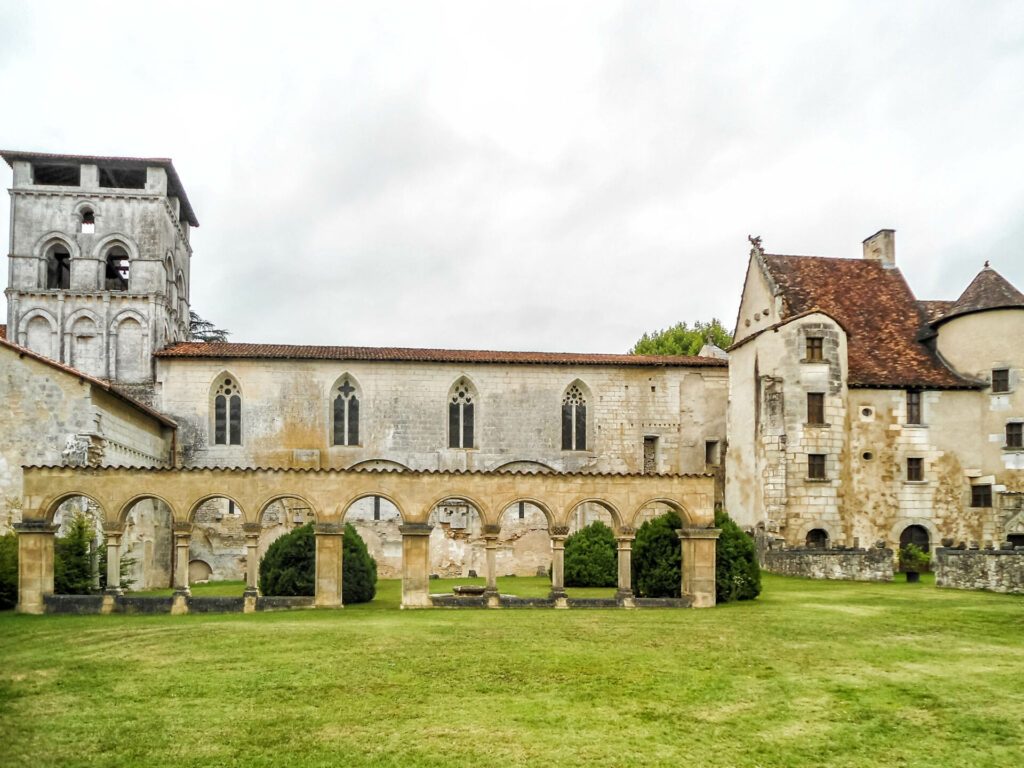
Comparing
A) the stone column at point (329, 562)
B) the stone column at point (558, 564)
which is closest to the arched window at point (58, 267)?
the stone column at point (329, 562)

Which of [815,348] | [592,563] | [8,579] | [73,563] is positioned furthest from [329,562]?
[815,348]

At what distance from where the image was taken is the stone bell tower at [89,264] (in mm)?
36562

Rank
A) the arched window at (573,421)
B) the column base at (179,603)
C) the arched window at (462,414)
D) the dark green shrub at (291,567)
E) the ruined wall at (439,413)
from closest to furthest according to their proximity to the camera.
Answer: the column base at (179,603) < the dark green shrub at (291,567) < the ruined wall at (439,413) < the arched window at (462,414) < the arched window at (573,421)

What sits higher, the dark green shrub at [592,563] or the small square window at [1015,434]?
the small square window at [1015,434]

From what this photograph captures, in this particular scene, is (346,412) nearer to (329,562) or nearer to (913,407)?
(329,562)

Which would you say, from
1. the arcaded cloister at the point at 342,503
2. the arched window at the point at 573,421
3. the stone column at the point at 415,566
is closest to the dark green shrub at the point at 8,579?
the arcaded cloister at the point at 342,503

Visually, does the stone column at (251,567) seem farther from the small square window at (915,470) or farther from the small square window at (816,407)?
the small square window at (915,470)

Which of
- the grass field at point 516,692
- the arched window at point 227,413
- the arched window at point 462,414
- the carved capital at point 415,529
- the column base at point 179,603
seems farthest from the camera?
the arched window at point 462,414

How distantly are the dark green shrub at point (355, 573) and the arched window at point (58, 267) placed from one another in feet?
69.7

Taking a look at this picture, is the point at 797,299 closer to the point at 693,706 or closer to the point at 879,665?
the point at 879,665

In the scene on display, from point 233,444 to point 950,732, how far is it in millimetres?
30582

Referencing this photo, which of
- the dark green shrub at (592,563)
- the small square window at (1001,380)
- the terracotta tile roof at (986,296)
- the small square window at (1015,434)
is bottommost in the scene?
the dark green shrub at (592,563)

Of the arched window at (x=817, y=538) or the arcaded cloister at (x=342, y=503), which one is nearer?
the arcaded cloister at (x=342, y=503)

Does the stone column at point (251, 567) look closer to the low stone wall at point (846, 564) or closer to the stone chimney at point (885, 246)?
the low stone wall at point (846, 564)
